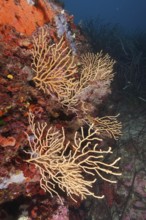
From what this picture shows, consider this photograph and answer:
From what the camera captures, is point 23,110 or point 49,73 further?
point 49,73

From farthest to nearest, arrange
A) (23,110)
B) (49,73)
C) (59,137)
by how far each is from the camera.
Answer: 1. (59,137)
2. (49,73)
3. (23,110)

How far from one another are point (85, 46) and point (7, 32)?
9.12ft

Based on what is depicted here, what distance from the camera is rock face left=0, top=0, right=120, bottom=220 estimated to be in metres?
3.21

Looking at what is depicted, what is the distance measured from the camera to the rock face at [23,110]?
126 inches

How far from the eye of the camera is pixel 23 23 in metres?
4.44

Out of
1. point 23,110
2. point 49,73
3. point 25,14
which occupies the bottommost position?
point 23,110

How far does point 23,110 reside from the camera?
3.48 metres

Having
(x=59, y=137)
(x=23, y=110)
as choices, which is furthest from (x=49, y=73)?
(x=59, y=137)

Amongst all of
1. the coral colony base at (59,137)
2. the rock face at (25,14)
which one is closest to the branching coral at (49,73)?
the coral colony base at (59,137)

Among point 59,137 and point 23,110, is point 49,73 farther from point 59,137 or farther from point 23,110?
point 59,137

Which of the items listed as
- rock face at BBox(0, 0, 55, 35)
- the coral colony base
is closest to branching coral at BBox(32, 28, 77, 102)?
the coral colony base

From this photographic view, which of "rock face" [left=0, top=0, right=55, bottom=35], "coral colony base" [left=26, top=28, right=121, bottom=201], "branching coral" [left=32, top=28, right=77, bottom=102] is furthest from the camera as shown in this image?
"rock face" [left=0, top=0, right=55, bottom=35]

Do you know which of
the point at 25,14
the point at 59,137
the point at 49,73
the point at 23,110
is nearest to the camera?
the point at 23,110

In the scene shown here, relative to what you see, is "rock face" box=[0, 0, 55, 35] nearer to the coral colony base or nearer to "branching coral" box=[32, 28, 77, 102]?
the coral colony base
